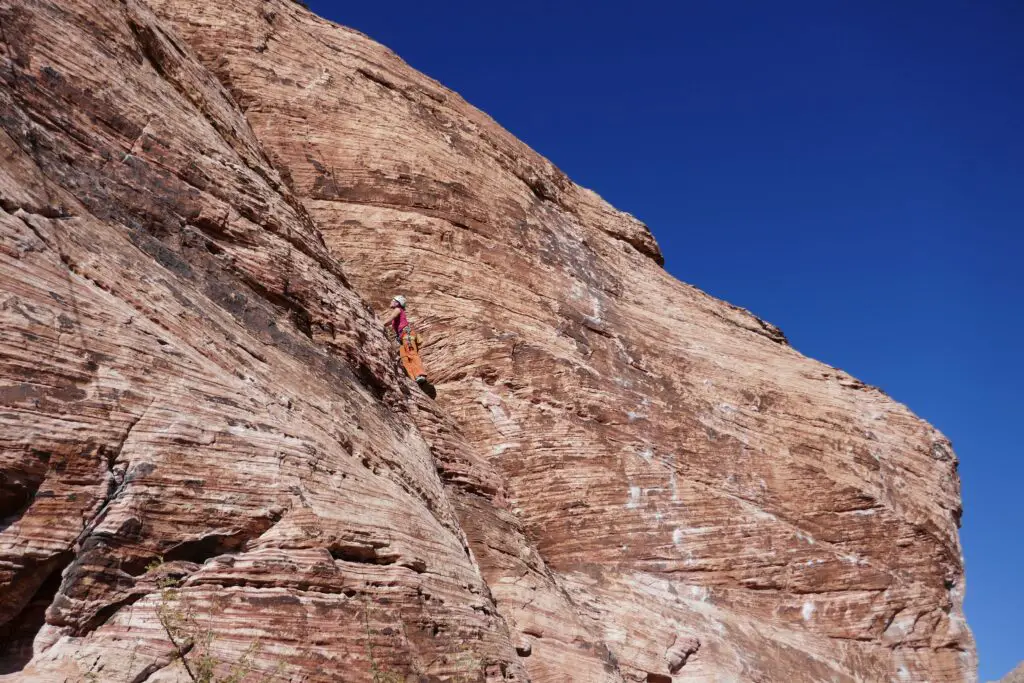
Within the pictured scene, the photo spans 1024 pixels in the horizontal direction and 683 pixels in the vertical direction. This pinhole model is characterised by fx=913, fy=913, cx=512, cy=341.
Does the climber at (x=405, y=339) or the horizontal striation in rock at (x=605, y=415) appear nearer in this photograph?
the climber at (x=405, y=339)

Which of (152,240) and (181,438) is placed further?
(152,240)

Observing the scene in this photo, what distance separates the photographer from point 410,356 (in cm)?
1347

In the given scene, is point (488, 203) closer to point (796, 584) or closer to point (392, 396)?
point (392, 396)

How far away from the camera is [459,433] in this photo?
1245 centimetres

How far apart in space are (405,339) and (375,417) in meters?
4.13

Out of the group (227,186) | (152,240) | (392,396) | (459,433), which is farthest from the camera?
(459,433)

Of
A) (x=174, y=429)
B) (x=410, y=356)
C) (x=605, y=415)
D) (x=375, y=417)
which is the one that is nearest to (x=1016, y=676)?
(x=605, y=415)

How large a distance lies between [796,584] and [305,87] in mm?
12243

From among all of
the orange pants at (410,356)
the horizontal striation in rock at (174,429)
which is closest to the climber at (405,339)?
the orange pants at (410,356)

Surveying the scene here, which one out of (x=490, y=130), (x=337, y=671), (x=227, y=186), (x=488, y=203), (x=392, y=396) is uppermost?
(x=490, y=130)

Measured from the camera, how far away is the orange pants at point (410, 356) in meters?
A: 13.3

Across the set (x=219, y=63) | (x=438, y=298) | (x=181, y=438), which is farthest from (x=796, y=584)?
(x=219, y=63)

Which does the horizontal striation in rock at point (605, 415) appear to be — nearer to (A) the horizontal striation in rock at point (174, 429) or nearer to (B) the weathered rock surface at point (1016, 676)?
(A) the horizontal striation in rock at point (174, 429)

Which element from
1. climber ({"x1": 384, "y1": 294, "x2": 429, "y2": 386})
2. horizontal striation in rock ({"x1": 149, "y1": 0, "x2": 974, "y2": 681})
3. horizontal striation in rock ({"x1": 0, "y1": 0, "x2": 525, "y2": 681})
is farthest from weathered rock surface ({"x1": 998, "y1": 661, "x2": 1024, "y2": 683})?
horizontal striation in rock ({"x1": 0, "y1": 0, "x2": 525, "y2": 681})
